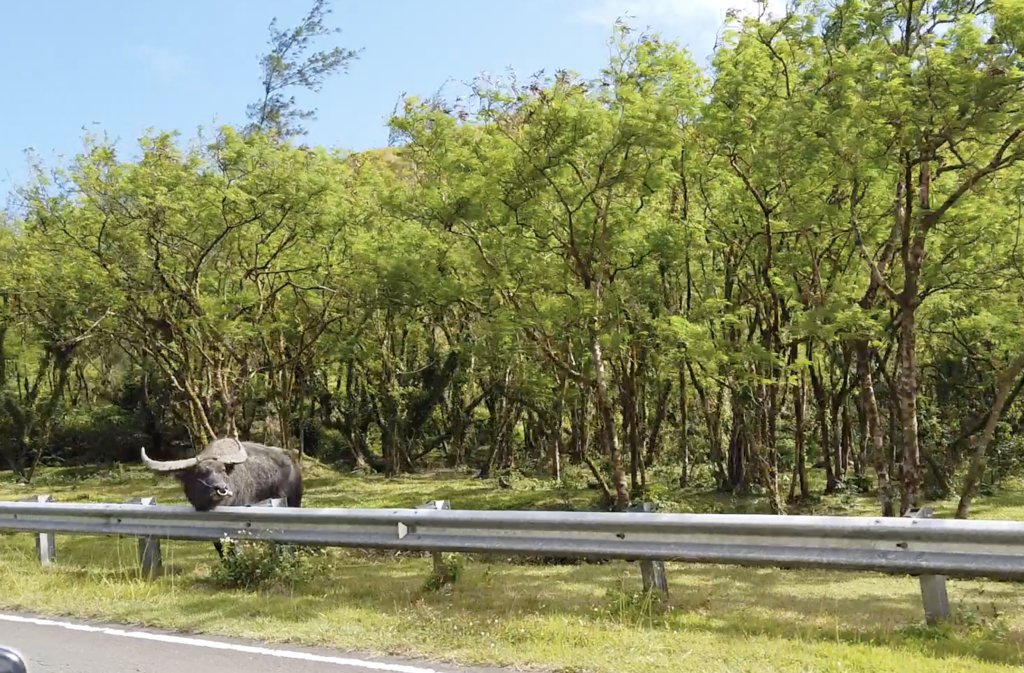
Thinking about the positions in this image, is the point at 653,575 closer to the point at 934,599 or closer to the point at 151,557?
the point at 934,599

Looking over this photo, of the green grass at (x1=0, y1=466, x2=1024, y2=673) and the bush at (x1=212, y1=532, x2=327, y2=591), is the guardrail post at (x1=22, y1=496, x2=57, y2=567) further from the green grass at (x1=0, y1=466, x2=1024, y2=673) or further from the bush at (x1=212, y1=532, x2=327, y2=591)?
the bush at (x1=212, y1=532, x2=327, y2=591)

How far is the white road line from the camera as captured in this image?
17.3 ft

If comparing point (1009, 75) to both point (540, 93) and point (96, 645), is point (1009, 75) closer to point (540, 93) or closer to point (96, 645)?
point (540, 93)

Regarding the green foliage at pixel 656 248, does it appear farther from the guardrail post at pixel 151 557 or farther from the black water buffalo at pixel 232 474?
the guardrail post at pixel 151 557

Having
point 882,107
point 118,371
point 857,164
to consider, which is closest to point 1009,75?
point 882,107

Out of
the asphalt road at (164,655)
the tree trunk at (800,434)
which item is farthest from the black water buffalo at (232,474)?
the tree trunk at (800,434)

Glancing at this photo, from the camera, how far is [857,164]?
10.4 m

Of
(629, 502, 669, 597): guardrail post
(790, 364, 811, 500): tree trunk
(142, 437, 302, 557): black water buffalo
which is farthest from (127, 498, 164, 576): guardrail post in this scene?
(790, 364, 811, 500): tree trunk

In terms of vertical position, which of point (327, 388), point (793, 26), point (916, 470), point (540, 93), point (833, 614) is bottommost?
point (833, 614)

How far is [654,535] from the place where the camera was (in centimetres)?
604

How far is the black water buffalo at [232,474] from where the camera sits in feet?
27.7

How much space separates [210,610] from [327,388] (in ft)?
73.0

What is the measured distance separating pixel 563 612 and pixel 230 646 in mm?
2315

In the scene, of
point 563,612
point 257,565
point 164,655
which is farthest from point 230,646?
point 563,612
